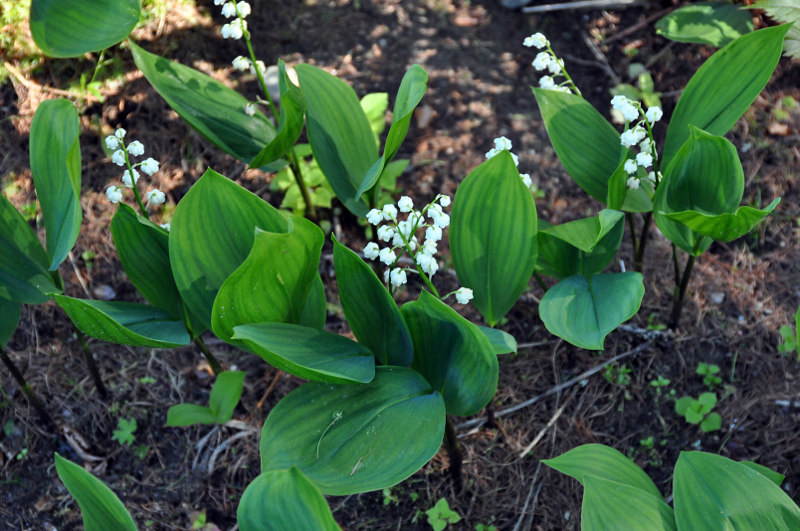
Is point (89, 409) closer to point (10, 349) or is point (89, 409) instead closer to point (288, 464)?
point (10, 349)

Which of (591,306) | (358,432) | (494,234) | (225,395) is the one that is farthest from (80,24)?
(591,306)

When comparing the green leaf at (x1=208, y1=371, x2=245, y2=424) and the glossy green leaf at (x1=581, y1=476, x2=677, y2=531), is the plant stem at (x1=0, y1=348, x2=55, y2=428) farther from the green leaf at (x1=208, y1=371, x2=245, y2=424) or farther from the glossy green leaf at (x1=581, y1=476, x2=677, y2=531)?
the glossy green leaf at (x1=581, y1=476, x2=677, y2=531)

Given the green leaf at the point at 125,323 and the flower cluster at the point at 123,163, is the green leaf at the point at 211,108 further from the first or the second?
the green leaf at the point at 125,323

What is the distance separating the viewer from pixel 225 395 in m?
2.02

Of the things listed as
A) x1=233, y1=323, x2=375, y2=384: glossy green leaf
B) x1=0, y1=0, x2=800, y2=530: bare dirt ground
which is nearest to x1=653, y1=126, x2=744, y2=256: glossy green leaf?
x1=0, y1=0, x2=800, y2=530: bare dirt ground

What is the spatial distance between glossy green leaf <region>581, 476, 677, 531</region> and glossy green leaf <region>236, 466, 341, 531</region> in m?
0.62

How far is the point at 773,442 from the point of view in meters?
2.09

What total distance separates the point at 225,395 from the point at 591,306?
3.70ft

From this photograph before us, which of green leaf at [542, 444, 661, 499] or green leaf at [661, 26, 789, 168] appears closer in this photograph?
green leaf at [542, 444, 661, 499]

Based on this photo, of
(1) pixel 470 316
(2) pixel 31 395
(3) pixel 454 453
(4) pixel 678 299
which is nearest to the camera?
(3) pixel 454 453

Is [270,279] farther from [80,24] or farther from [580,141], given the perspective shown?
[80,24]

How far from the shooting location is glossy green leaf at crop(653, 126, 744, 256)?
1758mm

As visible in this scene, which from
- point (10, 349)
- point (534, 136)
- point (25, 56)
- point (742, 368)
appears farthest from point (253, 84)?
point (742, 368)

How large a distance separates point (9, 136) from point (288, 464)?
2.16 m
